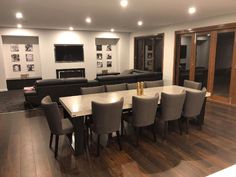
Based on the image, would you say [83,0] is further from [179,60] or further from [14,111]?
[179,60]

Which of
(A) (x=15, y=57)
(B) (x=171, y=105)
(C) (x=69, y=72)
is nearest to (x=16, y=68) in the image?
(A) (x=15, y=57)

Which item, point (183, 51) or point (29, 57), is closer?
point (183, 51)

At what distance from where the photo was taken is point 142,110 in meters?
3.04

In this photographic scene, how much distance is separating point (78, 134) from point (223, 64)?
16.5 feet

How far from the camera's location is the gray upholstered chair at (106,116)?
2718 millimetres

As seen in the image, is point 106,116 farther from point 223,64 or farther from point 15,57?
point 15,57

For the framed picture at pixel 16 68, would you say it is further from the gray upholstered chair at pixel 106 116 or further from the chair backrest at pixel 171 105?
the chair backrest at pixel 171 105

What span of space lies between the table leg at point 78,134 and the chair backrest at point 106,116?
0.23 m

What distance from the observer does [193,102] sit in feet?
11.5

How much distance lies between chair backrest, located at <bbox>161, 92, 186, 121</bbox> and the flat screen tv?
6814 mm

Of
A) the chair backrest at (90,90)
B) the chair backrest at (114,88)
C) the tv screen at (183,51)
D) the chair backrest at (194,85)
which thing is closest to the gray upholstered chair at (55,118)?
the chair backrest at (90,90)

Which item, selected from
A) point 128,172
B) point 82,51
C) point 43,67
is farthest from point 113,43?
point 128,172

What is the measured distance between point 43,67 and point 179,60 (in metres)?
6.00

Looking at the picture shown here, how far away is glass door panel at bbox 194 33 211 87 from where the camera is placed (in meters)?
6.12
